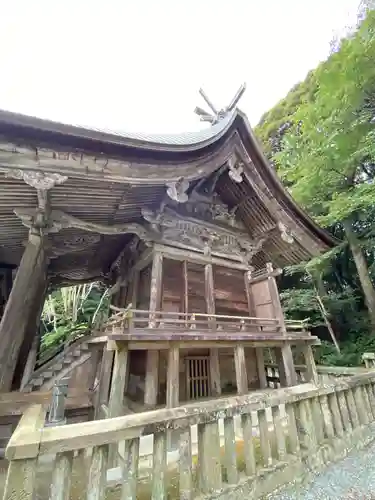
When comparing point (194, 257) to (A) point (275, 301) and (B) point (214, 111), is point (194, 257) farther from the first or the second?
(B) point (214, 111)

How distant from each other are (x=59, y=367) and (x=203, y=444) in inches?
239

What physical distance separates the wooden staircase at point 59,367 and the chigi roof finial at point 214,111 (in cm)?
822

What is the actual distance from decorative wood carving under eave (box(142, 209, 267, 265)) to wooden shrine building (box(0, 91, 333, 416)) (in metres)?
0.04

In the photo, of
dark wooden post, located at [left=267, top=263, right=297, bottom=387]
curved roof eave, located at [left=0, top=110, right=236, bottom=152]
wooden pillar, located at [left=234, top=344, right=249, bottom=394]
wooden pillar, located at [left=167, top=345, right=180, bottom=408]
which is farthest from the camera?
dark wooden post, located at [left=267, top=263, right=297, bottom=387]

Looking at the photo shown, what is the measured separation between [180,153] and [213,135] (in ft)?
4.11

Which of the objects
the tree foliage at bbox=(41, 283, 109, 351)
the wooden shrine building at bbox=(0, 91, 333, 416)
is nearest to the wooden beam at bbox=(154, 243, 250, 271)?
the wooden shrine building at bbox=(0, 91, 333, 416)

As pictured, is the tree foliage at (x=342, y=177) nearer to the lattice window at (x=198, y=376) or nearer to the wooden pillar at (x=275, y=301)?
the wooden pillar at (x=275, y=301)

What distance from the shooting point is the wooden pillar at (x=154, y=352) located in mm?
5711

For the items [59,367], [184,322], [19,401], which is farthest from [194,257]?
[19,401]

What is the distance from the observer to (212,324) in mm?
6668

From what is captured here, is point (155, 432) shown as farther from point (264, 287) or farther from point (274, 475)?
point (264, 287)

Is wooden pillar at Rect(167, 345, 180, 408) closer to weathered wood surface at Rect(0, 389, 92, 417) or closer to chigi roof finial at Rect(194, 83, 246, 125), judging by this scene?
weathered wood surface at Rect(0, 389, 92, 417)

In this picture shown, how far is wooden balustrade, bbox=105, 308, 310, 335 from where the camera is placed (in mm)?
5297

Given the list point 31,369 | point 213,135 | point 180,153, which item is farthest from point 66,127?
point 31,369
